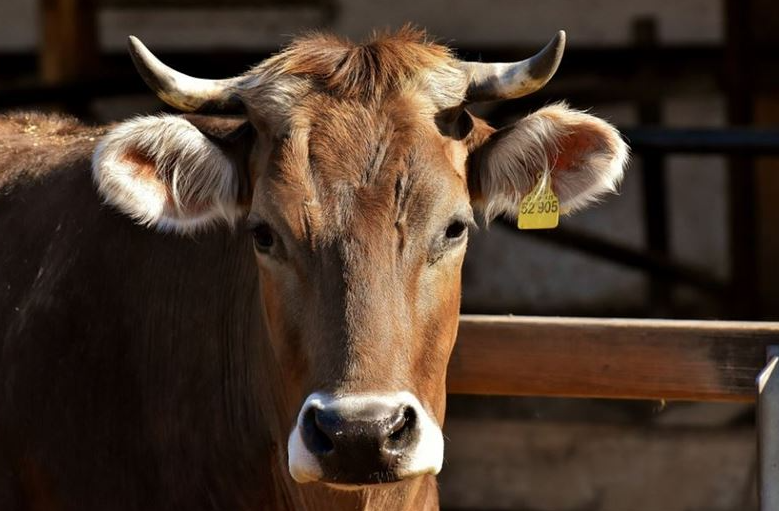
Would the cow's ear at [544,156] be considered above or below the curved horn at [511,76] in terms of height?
below

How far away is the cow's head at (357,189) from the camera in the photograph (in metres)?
3.41

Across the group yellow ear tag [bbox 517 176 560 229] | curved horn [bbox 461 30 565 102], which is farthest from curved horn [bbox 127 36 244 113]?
yellow ear tag [bbox 517 176 560 229]

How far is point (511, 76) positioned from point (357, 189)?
22.6 inches

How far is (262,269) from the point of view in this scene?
12.6 feet

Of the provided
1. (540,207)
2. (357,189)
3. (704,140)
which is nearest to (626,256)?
(704,140)

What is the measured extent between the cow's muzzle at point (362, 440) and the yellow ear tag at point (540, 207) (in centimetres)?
86

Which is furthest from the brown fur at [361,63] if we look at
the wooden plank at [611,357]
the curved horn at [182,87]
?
the wooden plank at [611,357]

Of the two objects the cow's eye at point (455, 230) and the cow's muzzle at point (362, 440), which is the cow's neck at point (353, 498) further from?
the cow's eye at point (455, 230)

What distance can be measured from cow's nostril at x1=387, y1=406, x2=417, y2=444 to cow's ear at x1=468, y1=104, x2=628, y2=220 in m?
0.86

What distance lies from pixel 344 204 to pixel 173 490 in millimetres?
1006

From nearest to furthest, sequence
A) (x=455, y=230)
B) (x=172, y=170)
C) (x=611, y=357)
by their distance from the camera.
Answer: (x=455, y=230)
(x=172, y=170)
(x=611, y=357)

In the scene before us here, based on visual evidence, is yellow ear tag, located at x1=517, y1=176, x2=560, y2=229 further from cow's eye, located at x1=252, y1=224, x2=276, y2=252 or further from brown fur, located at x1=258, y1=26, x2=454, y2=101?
cow's eye, located at x1=252, y1=224, x2=276, y2=252

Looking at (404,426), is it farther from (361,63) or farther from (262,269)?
(361,63)

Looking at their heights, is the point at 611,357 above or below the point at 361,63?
below
